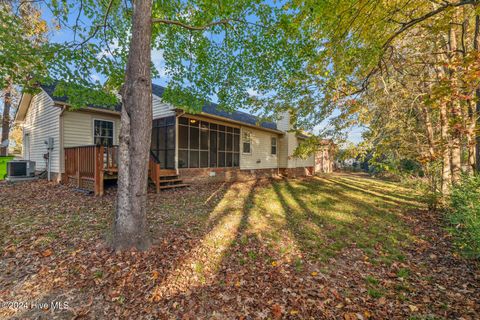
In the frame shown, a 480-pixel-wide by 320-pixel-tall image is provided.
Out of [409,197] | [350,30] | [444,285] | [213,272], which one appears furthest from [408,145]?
[213,272]

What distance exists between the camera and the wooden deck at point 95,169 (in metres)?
7.19

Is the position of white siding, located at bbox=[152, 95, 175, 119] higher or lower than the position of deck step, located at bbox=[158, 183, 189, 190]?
higher

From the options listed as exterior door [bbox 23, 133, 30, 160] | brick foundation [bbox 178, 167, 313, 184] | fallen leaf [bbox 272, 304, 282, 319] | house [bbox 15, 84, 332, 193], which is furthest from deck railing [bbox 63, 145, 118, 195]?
fallen leaf [bbox 272, 304, 282, 319]

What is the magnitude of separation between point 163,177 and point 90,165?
2.67 m

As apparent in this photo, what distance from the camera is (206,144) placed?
1077 centimetres

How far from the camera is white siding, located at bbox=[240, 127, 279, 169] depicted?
13.1 metres

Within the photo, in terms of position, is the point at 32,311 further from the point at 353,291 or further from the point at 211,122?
the point at 211,122

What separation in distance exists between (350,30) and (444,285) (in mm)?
5760

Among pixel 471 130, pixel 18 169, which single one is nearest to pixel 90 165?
pixel 18 169

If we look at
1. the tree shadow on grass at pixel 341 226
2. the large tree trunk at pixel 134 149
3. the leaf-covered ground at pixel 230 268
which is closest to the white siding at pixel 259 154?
the tree shadow on grass at pixel 341 226

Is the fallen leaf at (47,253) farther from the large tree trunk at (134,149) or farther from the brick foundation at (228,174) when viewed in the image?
the brick foundation at (228,174)

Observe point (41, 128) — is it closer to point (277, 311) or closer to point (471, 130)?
point (277, 311)

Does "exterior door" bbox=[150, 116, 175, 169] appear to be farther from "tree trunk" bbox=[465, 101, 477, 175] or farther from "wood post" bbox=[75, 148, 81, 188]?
"tree trunk" bbox=[465, 101, 477, 175]

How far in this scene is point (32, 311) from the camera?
246 centimetres
